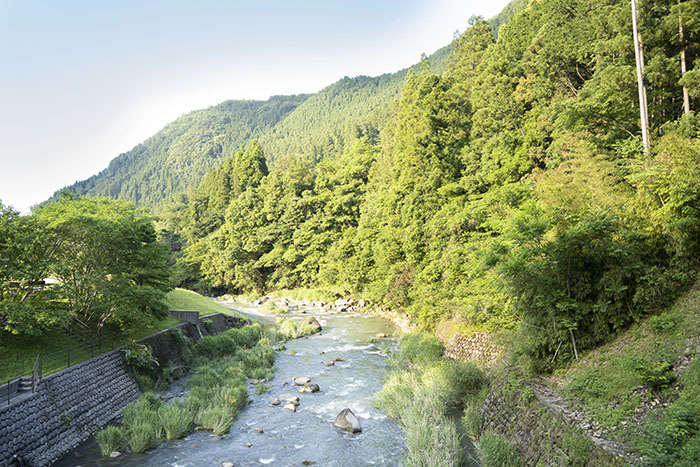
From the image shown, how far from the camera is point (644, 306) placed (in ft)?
32.2

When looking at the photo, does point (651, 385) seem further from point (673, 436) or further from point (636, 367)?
point (673, 436)

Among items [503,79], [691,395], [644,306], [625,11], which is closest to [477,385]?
[644,306]

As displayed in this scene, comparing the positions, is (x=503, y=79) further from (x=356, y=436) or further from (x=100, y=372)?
(x=100, y=372)

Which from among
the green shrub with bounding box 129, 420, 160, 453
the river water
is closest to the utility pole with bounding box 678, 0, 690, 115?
the river water

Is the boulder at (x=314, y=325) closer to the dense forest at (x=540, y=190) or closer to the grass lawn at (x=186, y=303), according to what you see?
the dense forest at (x=540, y=190)

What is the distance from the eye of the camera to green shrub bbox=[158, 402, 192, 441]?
12563 mm

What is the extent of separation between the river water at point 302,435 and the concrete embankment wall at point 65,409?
62cm

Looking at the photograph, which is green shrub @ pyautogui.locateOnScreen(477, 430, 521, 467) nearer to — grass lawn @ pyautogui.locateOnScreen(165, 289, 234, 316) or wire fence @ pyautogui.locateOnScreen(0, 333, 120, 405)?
wire fence @ pyautogui.locateOnScreen(0, 333, 120, 405)

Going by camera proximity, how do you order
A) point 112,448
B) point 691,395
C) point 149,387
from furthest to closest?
point 149,387
point 112,448
point 691,395

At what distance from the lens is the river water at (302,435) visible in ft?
36.3

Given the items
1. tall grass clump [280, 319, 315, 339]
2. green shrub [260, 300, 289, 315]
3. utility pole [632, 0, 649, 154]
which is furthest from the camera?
green shrub [260, 300, 289, 315]

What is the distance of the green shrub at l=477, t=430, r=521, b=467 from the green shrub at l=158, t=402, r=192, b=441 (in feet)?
31.3

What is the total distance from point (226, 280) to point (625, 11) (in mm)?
54600

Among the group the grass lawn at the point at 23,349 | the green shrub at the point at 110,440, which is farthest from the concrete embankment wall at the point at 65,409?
the grass lawn at the point at 23,349
